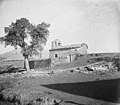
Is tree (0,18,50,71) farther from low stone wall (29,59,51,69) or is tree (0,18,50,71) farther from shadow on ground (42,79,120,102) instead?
shadow on ground (42,79,120,102)

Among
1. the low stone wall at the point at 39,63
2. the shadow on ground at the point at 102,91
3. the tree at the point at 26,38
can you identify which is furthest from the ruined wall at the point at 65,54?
the shadow on ground at the point at 102,91

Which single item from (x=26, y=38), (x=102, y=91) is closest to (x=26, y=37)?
(x=26, y=38)

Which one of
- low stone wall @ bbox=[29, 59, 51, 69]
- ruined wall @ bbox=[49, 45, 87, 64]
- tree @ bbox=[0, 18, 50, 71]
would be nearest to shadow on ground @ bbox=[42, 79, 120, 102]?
tree @ bbox=[0, 18, 50, 71]

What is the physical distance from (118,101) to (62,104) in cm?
54

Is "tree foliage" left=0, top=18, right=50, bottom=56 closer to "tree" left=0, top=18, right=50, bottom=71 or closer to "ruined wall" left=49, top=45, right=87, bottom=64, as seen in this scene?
"tree" left=0, top=18, right=50, bottom=71

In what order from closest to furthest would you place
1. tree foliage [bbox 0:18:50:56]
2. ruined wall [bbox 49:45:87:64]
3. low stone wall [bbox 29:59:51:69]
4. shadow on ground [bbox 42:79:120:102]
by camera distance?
shadow on ground [bbox 42:79:120:102] < tree foliage [bbox 0:18:50:56] < low stone wall [bbox 29:59:51:69] < ruined wall [bbox 49:45:87:64]

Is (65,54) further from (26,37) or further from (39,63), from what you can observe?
(26,37)

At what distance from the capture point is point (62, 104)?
1.61 metres

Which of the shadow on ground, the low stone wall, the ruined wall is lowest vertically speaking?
the shadow on ground

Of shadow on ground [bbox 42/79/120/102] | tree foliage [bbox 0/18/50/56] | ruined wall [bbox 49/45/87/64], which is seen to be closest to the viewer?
shadow on ground [bbox 42/79/120/102]

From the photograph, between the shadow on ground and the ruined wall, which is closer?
the shadow on ground

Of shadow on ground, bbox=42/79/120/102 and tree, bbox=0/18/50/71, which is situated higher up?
tree, bbox=0/18/50/71

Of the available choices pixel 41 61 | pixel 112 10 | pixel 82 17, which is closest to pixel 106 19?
pixel 112 10

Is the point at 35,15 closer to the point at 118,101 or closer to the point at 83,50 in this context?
the point at 118,101
